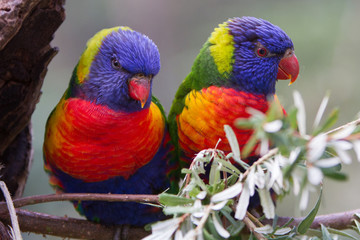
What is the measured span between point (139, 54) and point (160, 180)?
25.9 inches

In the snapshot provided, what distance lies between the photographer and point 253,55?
1.85 m

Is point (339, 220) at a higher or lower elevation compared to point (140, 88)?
lower

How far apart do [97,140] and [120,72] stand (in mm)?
328

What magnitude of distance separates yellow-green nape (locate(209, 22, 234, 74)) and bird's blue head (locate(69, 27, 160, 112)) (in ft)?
0.92

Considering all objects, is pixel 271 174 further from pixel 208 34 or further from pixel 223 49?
pixel 208 34

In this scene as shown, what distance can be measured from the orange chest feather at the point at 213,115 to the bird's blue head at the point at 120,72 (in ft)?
0.72

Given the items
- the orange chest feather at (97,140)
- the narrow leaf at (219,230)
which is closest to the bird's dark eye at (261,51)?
the orange chest feather at (97,140)

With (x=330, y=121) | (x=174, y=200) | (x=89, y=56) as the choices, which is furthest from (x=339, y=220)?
(x=89, y=56)

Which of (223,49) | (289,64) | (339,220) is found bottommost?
(339,220)

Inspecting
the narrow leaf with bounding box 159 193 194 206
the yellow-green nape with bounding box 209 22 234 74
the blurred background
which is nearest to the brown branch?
the narrow leaf with bounding box 159 193 194 206

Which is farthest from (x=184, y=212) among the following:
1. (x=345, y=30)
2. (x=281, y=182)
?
(x=345, y=30)

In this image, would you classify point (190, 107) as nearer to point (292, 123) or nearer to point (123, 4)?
point (292, 123)

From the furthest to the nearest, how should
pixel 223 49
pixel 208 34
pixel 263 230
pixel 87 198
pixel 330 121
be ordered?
pixel 208 34, pixel 223 49, pixel 87 198, pixel 263 230, pixel 330 121

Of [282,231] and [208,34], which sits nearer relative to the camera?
[282,231]
